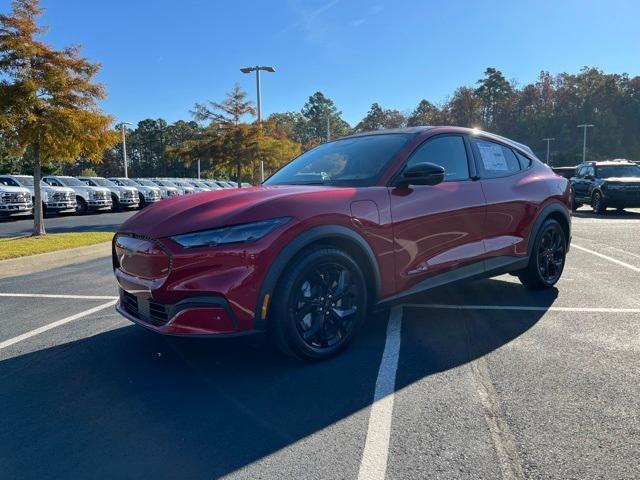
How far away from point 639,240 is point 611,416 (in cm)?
834

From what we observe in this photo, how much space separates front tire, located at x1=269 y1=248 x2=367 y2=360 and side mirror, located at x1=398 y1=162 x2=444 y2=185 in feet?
2.63

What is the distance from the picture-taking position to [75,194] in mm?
20531

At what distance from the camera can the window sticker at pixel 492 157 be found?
4834mm

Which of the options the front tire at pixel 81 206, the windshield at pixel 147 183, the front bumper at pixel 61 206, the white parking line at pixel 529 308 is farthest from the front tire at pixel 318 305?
the windshield at pixel 147 183

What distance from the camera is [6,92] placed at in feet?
33.9

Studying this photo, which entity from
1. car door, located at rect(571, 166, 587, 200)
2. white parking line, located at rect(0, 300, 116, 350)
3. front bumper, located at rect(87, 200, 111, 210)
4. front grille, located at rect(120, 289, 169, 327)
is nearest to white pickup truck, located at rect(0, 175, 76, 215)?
front bumper, located at rect(87, 200, 111, 210)

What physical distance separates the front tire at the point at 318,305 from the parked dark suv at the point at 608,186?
49.0 feet

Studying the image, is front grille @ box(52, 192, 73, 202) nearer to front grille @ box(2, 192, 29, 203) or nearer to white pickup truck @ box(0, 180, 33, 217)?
white pickup truck @ box(0, 180, 33, 217)

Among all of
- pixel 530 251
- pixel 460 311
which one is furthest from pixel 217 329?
pixel 530 251

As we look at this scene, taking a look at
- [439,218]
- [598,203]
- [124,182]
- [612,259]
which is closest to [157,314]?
[439,218]

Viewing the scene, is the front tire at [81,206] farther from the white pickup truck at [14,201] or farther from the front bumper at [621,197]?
the front bumper at [621,197]

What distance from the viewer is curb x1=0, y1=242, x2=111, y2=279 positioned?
766 centimetres

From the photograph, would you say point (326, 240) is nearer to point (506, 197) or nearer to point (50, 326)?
point (506, 197)

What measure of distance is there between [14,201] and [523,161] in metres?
18.1
